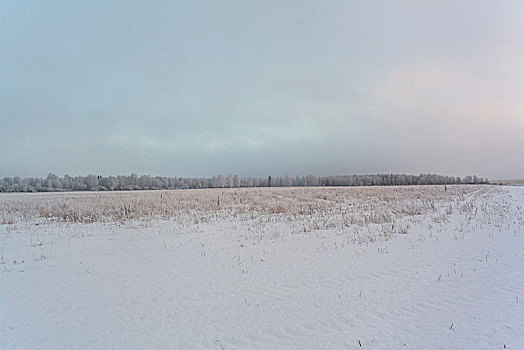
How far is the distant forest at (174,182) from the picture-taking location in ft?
274

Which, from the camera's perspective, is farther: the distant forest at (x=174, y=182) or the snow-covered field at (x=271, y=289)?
the distant forest at (x=174, y=182)

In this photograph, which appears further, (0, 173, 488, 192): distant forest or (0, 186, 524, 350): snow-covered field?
(0, 173, 488, 192): distant forest

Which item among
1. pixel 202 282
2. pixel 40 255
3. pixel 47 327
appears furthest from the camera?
pixel 40 255

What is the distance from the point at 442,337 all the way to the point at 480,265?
176 inches

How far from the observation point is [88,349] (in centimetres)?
409

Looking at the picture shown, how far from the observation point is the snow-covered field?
14.1ft

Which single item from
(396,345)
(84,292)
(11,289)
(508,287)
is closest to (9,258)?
(11,289)

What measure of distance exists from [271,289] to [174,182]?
119 meters

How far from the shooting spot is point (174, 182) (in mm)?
118188

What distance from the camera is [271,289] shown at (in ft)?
20.2

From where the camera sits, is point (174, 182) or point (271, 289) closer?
point (271, 289)

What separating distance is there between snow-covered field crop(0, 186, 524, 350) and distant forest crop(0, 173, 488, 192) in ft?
251

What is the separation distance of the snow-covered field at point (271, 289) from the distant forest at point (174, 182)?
251ft

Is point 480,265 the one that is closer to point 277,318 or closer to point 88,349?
point 277,318
